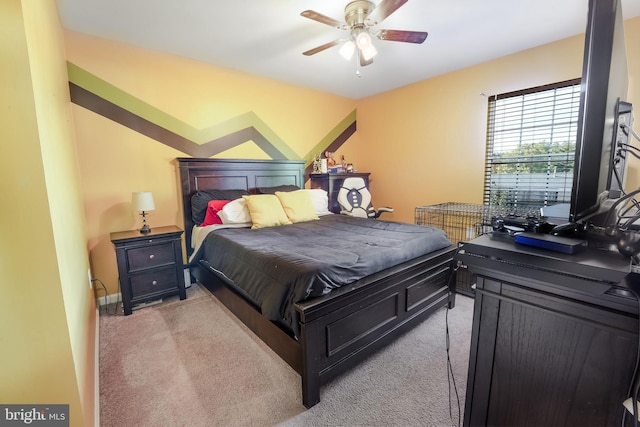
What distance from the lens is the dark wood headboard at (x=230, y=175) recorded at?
308 centimetres

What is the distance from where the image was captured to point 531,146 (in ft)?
9.87

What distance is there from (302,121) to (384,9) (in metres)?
2.33

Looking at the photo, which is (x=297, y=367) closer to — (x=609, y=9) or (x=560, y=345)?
(x=560, y=345)

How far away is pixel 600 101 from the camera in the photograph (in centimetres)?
77

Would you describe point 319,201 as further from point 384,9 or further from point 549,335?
point 549,335

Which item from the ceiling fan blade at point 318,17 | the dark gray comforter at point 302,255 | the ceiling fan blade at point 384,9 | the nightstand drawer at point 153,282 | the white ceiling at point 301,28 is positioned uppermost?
the white ceiling at point 301,28

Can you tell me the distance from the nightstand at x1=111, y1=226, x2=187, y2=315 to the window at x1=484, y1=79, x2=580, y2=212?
11.8 feet

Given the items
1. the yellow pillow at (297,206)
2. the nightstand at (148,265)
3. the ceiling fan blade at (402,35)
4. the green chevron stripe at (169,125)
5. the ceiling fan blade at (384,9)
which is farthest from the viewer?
the yellow pillow at (297,206)

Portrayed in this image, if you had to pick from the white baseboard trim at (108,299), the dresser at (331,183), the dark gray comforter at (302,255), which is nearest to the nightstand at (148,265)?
the dark gray comforter at (302,255)

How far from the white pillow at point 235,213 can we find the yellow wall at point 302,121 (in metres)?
0.65

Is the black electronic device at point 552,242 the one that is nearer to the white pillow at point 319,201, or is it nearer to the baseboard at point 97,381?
the baseboard at point 97,381

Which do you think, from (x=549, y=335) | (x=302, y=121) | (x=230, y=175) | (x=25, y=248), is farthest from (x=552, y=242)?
(x=302, y=121)

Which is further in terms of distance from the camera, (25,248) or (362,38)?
(362,38)

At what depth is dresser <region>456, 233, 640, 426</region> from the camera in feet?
2.21
